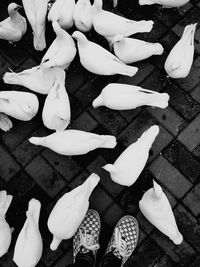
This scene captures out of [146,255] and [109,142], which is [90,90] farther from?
[146,255]

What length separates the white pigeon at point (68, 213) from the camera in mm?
1689

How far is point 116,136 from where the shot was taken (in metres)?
1.94

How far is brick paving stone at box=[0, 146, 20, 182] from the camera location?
1.92m

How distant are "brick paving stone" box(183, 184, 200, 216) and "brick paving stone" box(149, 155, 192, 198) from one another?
0.03 metres

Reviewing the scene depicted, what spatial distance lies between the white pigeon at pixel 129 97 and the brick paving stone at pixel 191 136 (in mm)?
199

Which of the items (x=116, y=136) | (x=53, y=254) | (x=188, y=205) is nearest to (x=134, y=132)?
(x=116, y=136)

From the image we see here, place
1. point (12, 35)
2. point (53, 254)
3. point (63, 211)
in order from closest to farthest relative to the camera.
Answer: point (63, 211), point (53, 254), point (12, 35)

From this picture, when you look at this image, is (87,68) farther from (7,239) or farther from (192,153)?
(7,239)

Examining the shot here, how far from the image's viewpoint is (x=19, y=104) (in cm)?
184

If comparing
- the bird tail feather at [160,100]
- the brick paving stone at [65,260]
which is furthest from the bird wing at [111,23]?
the brick paving stone at [65,260]

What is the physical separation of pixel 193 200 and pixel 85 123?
0.64 meters

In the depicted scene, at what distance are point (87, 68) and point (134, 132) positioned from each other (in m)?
0.39

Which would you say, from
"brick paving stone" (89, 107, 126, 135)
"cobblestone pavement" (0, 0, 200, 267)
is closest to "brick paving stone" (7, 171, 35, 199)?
"cobblestone pavement" (0, 0, 200, 267)

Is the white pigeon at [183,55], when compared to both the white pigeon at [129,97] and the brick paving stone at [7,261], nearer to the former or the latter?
the white pigeon at [129,97]
